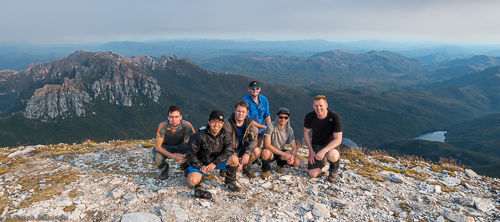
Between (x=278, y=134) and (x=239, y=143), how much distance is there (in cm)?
177

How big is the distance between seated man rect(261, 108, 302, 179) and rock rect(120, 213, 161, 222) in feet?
15.4

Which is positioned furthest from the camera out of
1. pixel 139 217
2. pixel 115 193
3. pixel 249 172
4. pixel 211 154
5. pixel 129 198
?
pixel 249 172

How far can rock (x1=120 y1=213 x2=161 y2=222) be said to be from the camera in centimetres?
734

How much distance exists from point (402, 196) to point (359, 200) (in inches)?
77.0

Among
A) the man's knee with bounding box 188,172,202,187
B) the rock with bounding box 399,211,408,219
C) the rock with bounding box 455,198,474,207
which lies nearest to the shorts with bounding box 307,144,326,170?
the rock with bounding box 399,211,408,219

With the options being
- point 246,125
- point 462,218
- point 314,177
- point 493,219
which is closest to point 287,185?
point 314,177

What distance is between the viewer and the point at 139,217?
7.46m

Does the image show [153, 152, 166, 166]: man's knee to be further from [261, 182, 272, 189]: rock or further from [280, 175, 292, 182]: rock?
[280, 175, 292, 182]: rock

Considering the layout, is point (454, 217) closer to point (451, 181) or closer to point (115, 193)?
point (451, 181)

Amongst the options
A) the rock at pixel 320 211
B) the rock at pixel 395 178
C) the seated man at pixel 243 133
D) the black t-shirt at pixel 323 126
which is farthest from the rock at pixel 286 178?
the rock at pixel 395 178

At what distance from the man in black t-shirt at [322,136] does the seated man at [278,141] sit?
2.56 ft

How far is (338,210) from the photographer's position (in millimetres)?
8531

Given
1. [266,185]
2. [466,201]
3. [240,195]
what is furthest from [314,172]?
[466,201]

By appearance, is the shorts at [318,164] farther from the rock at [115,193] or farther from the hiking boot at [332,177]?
the rock at [115,193]
